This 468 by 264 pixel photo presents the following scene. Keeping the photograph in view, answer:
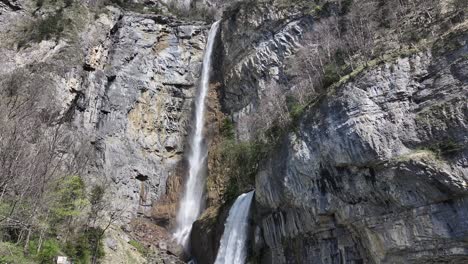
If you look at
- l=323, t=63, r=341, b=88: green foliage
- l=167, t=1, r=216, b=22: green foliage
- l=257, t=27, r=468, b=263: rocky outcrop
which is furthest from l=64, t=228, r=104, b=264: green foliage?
l=167, t=1, r=216, b=22: green foliage

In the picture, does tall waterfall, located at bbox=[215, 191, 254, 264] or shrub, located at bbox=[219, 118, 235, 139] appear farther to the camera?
shrub, located at bbox=[219, 118, 235, 139]

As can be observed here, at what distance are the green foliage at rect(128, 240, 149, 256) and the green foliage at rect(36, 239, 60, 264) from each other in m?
7.77

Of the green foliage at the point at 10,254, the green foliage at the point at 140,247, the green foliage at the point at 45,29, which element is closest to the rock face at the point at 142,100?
the green foliage at the point at 45,29

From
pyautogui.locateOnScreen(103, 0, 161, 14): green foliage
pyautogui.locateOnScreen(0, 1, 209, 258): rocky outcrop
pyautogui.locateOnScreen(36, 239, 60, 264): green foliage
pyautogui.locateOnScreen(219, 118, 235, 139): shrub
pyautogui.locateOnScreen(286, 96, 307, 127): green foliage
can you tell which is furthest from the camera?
pyautogui.locateOnScreen(103, 0, 161, 14): green foliage

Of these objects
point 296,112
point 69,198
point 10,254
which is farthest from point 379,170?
point 69,198

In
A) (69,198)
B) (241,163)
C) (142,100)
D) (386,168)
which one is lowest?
(386,168)

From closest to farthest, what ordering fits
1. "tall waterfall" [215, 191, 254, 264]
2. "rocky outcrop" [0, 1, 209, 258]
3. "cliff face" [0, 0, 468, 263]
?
"cliff face" [0, 0, 468, 263] < "tall waterfall" [215, 191, 254, 264] < "rocky outcrop" [0, 1, 209, 258]

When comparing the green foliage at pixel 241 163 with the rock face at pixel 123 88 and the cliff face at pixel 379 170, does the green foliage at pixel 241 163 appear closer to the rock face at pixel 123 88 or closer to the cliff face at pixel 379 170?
the cliff face at pixel 379 170

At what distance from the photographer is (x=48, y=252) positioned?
20.9 meters

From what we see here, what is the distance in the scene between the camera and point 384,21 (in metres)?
23.2

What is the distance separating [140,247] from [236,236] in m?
8.87

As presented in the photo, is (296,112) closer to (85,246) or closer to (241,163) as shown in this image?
(241,163)

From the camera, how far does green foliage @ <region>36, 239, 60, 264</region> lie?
2053 cm

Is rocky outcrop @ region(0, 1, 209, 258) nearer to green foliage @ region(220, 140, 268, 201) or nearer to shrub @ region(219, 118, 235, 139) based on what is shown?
shrub @ region(219, 118, 235, 139)
